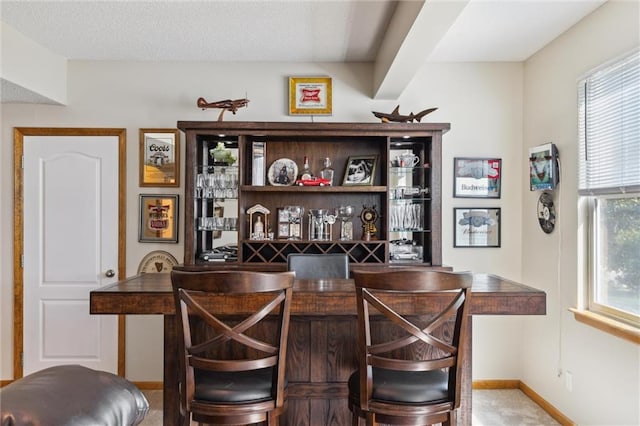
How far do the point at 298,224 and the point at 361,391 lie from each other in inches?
77.5

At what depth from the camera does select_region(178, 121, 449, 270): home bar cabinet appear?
316 centimetres

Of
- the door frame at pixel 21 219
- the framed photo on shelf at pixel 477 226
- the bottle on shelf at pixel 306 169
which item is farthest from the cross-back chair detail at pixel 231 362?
the framed photo on shelf at pixel 477 226

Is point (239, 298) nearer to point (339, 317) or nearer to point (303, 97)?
point (339, 317)

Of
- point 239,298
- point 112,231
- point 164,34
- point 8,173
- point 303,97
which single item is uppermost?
point 164,34

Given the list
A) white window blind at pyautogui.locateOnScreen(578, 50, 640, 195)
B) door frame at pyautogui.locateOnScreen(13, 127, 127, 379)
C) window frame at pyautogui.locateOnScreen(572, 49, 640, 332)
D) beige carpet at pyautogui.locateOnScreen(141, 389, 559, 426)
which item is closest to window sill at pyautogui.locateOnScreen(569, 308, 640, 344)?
window frame at pyautogui.locateOnScreen(572, 49, 640, 332)

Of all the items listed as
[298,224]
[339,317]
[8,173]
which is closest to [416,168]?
[298,224]

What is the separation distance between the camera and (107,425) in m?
0.97

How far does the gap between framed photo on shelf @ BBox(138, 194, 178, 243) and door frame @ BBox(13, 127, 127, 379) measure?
174 mm

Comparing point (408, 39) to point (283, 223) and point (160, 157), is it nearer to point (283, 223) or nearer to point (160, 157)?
point (283, 223)

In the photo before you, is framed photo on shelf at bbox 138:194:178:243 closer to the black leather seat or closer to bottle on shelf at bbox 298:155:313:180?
bottle on shelf at bbox 298:155:313:180

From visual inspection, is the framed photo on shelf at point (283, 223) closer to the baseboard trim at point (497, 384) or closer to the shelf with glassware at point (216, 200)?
the shelf with glassware at point (216, 200)

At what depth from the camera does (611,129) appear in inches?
A: 97.7

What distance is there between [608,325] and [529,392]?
129 cm

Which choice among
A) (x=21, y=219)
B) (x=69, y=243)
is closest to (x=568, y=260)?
(x=69, y=243)
